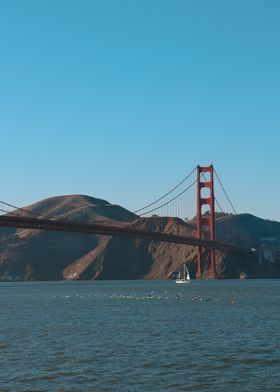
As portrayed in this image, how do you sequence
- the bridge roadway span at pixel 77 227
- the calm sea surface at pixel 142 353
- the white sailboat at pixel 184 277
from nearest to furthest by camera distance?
the calm sea surface at pixel 142 353 → the bridge roadway span at pixel 77 227 → the white sailboat at pixel 184 277

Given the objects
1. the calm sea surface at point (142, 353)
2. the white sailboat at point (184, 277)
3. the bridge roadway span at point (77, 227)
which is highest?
the bridge roadway span at point (77, 227)

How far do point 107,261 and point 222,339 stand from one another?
16569 cm

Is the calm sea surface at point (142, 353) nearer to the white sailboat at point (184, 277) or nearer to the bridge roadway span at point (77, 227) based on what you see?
the bridge roadway span at point (77, 227)

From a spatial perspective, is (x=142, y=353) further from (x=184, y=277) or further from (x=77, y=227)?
(x=184, y=277)

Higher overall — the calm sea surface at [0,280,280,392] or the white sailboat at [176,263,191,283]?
the white sailboat at [176,263,191,283]

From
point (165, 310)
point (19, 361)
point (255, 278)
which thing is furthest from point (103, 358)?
point (255, 278)

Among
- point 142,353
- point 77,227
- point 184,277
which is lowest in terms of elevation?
point 142,353

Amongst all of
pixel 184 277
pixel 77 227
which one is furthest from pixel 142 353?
pixel 184 277

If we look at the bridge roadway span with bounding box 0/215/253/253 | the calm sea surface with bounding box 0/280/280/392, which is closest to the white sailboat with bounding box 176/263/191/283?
the bridge roadway span with bounding box 0/215/253/253

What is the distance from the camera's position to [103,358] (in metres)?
28.9

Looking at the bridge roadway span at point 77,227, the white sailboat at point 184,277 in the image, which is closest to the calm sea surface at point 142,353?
the bridge roadway span at point 77,227

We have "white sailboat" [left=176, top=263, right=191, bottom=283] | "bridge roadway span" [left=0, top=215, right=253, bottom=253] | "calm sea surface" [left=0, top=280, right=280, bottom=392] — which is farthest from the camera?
"white sailboat" [left=176, top=263, right=191, bottom=283]

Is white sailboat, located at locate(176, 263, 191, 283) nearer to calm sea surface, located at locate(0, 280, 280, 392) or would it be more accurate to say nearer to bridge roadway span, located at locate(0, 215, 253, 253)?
bridge roadway span, located at locate(0, 215, 253, 253)

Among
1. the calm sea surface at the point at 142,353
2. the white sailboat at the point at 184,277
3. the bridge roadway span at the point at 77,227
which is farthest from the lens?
the white sailboat at the point at 184,277
